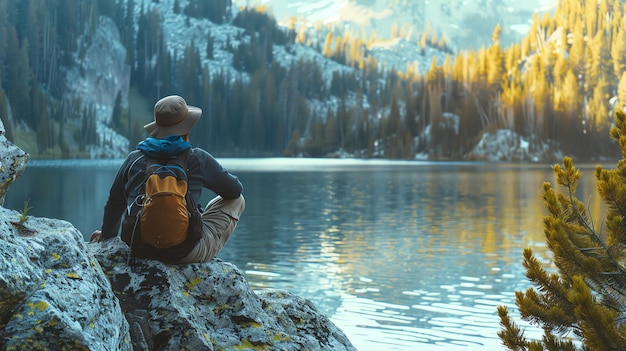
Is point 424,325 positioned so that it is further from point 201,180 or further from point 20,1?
point 20,1

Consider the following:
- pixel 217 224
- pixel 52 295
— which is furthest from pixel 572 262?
pixel 52 295

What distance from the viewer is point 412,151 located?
186125 mm

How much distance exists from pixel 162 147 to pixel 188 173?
317mm

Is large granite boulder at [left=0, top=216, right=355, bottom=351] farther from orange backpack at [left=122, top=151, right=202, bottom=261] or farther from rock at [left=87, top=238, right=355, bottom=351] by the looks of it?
orange backpack at [left=122, top=151, right=202, bottom=261]

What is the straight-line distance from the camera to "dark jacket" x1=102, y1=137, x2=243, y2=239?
6.19 metres

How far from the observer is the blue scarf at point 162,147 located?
6168mm

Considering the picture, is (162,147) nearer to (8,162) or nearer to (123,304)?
(8,162)

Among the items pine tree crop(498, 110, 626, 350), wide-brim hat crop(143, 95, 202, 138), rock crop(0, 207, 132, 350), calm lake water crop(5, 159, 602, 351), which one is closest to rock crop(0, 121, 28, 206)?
rock crop(0, 207, 132, 350)

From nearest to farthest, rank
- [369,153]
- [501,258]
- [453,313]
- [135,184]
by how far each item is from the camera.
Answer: [135,184]
[453,313]
[501,258]
[369,153]

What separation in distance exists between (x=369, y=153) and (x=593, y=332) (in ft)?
636

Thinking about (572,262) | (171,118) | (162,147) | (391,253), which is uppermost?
(171,118)

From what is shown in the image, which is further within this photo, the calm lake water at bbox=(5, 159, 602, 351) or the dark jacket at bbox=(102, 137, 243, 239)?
the calm lake water at bbox=(5, 159, 602, 351)

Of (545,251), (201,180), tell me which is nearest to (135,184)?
(201,180)

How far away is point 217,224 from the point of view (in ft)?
22.4
